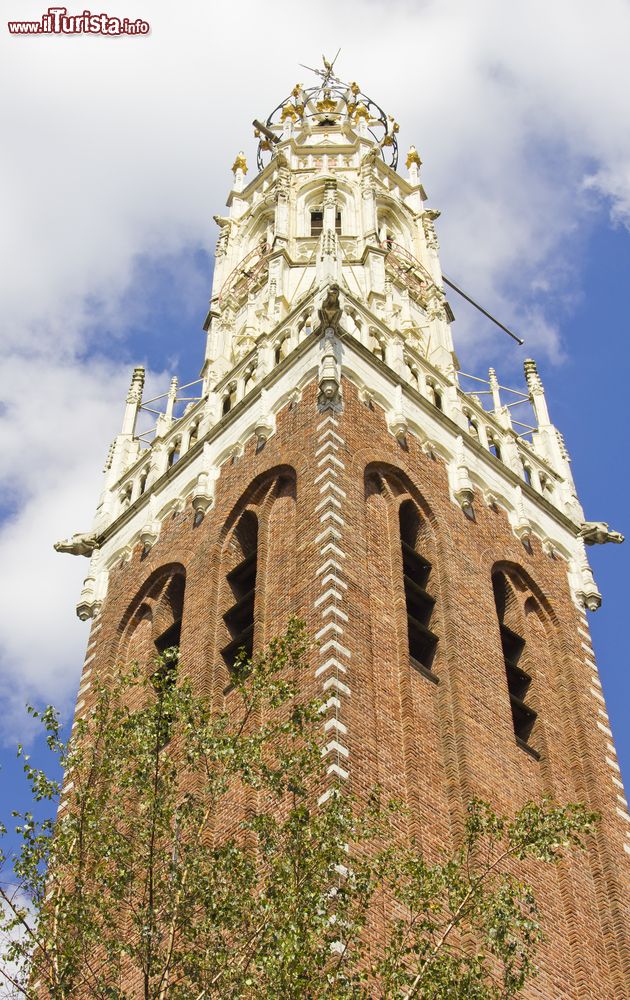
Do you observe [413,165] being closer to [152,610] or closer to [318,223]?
[318,223]

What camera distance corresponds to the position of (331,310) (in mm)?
34031

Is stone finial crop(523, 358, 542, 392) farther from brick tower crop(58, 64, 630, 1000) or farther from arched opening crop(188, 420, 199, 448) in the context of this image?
arched opening crop(188, 420, 199, 448)

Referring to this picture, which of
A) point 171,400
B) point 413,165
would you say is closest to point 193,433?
point 171,400

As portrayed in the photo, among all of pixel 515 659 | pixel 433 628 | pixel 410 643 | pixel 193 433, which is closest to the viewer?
pixel 410 643

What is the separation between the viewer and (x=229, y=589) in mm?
32125

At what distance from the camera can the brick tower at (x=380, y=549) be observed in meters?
26.8

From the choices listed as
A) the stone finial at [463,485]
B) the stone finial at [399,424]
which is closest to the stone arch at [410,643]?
the stone finial at [399,424]

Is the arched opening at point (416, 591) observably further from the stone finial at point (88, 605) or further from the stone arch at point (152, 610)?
the stone finial at point (88, 605)

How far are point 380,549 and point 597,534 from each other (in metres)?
10.0

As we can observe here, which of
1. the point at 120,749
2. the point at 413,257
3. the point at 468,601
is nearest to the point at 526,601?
the point at 468,601

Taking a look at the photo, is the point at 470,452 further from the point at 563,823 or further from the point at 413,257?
the point at 563,823

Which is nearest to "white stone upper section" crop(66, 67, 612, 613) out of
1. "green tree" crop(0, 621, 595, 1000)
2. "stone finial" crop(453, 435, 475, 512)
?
"stone finial" crop(453, 435, 475, 512)

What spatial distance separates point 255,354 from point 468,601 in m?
9.27

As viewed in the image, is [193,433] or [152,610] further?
[193,433]
